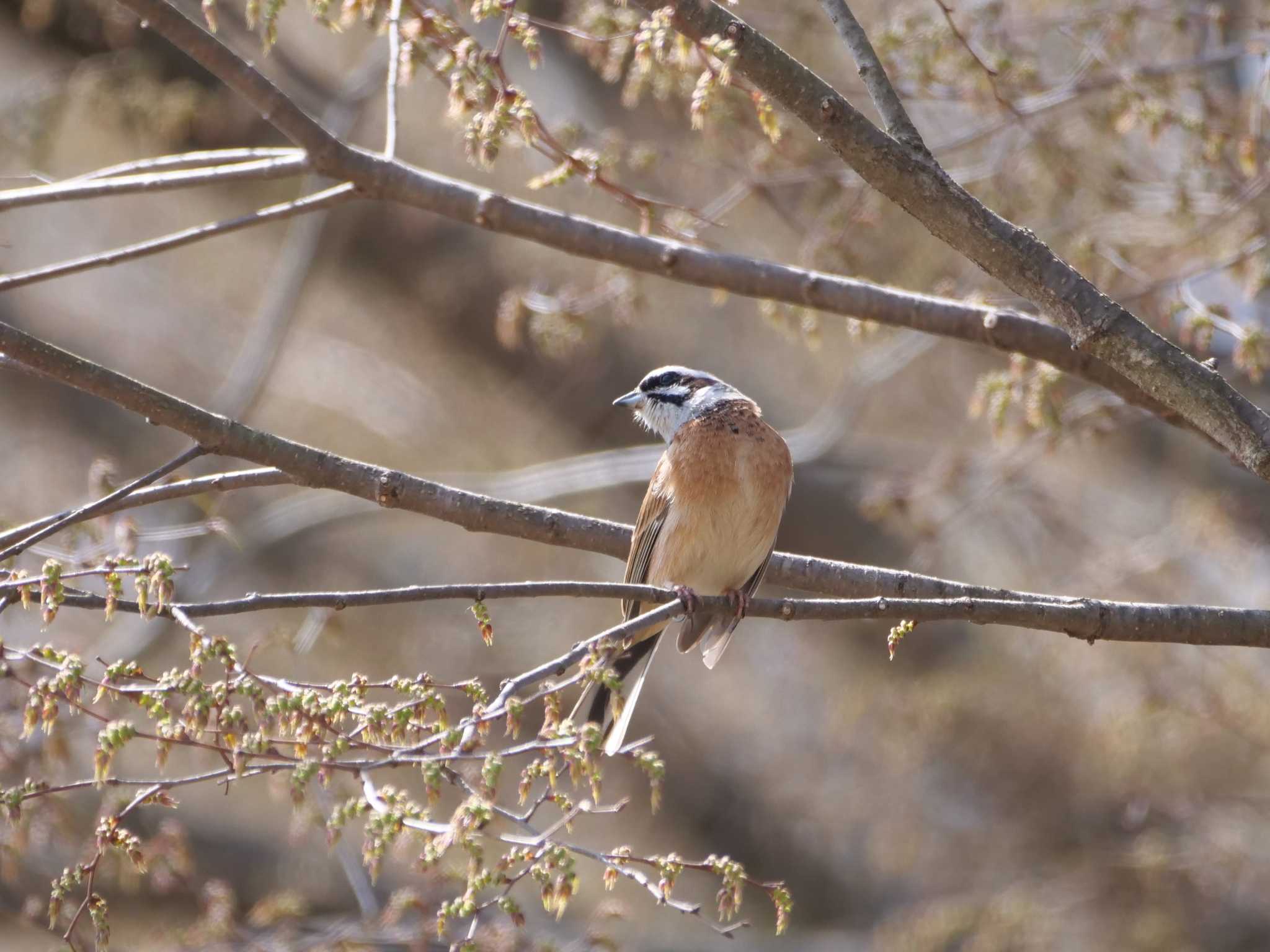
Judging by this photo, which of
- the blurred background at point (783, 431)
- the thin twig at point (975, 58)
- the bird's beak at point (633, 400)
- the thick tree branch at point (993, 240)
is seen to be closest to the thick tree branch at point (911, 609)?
the thick tree branch at point (993, 240)

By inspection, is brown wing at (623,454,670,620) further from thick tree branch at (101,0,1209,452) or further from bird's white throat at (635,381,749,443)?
thick tree branch at (101,0,1209,452)

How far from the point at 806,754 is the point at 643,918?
1.80 m

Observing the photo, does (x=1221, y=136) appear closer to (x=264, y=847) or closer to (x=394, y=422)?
(x=264, y=847)

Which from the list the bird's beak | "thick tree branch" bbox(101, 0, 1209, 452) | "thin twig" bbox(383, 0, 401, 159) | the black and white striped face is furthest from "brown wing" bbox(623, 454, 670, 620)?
"thin twig" bbox(383, 0, 401, 159)

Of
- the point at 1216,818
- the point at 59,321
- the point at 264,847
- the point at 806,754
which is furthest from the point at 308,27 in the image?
the point at 1216,818

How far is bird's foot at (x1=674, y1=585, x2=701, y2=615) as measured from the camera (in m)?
3.41

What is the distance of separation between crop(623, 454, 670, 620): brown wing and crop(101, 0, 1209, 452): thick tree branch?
814 mm

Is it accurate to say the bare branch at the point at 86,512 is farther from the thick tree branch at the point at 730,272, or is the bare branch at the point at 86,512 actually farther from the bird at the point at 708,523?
the bird at the point at 708,523

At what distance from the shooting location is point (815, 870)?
31.8 ft

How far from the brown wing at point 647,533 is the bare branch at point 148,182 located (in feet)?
5.39

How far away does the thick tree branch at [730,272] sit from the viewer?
13.6 feet

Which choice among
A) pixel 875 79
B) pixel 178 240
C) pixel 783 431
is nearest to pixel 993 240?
A: pixel 875 79

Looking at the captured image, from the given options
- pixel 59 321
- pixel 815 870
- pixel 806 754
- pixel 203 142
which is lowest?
pixel 815 870

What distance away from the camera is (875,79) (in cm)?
334
